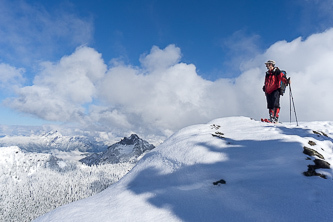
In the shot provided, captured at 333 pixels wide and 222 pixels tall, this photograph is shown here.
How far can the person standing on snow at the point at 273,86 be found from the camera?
13779 millimetres

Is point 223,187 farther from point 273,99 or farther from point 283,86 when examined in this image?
point 283,86

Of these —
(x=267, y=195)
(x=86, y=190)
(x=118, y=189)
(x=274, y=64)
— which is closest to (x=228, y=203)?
(x=267, y=195)

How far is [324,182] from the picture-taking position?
15.3 ft

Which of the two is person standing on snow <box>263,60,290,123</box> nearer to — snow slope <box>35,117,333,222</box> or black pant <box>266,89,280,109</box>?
black pant <box>266,89,280,109</box>

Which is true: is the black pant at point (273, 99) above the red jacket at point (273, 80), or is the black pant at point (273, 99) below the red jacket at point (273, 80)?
below

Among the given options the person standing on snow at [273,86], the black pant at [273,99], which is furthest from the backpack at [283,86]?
the black pant at [273,99]

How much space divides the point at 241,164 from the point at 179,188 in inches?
93.7

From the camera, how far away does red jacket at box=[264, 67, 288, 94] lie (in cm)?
1365

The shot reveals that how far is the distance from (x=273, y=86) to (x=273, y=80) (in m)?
0.47

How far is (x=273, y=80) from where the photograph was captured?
46.0ft

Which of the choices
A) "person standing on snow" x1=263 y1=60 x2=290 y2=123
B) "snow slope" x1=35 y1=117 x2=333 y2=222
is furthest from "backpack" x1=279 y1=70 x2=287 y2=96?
"snow slope" x1=35 y1=117 x2=333 y2=222

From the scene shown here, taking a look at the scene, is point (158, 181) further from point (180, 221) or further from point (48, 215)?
point (48, 215)

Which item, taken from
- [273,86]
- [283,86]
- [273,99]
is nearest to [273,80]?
[273,86]

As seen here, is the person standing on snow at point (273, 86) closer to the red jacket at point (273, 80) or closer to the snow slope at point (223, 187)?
the red jacket at point (273, 80)
